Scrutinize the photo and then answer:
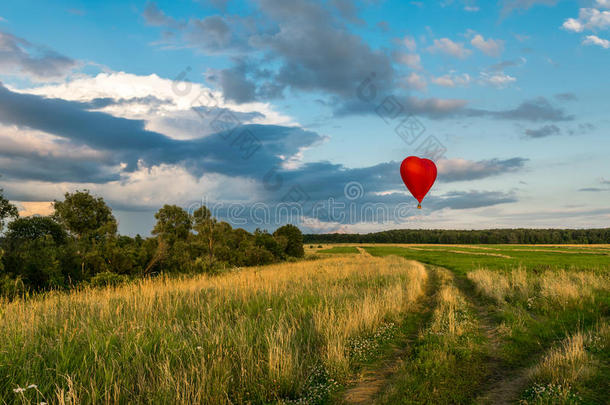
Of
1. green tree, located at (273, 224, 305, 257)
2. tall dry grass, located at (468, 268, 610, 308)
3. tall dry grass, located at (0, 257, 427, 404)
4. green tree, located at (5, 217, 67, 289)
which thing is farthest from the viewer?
green tree, located at (273, 224, 305, 257)

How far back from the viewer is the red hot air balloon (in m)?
19.6

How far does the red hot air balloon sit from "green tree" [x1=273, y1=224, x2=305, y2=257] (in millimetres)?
46635

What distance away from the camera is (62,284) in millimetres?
18500

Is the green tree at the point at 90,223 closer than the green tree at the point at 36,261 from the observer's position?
No

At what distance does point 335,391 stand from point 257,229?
2163 inches

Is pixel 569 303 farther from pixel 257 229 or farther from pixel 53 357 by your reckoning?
pixel 257 229

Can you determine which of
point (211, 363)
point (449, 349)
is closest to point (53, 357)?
point (211, 363)

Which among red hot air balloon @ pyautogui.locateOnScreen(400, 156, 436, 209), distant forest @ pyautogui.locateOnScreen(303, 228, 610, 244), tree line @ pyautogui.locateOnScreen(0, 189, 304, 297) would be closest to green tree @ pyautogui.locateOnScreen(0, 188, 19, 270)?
tree line @ pyautogui.locateOnScreen(0, 189, 304, 297)

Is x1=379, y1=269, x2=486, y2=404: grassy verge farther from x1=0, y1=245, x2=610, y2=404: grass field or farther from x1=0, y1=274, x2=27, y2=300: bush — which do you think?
x1=0, y1=274, x2=27, y2=300: bush

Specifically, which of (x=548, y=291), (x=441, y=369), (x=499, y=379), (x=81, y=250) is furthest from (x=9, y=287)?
(x=548, y=291)

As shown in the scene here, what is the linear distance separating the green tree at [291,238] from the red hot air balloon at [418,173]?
46.6 metres

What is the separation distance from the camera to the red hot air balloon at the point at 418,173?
19.6m

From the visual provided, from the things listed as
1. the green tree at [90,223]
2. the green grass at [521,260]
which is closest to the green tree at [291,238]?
the green grass at [521,260]

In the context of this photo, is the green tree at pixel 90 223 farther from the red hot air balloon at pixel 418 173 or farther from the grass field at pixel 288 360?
the red hot air balloon at pixel 418 173
